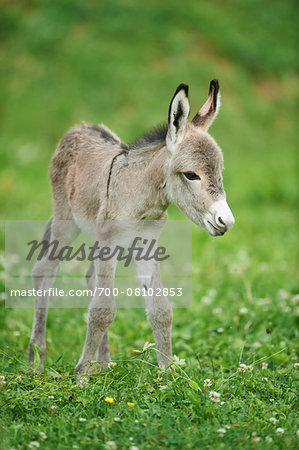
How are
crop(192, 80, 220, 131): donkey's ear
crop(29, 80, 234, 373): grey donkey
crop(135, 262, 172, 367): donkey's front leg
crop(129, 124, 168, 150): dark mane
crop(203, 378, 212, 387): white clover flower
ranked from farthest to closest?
crop(135, 262, 172, 367): donkey's front leg < crop(129, 124, 168, 150): dark mane < crop(192, 80, 220, 131): donkey's ear < crop(203, 378, 212, 387): white clover flower < crop(29, 80, 234, 373): grey donkey

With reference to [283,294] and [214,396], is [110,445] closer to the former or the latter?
[214,396]

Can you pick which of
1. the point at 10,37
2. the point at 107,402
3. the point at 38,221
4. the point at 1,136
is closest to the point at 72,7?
the point at 10,37

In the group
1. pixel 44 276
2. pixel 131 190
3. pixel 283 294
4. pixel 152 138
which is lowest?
pixel 283 294

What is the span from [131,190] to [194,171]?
63 cm

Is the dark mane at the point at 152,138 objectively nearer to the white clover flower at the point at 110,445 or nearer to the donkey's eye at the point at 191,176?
the donkey's eye at the point at 191,176

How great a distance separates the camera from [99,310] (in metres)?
4.14

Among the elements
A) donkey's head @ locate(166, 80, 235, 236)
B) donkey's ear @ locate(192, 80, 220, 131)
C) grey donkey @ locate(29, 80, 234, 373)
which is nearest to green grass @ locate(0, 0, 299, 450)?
grey donkey @ locate(29, 80, 234, 373)

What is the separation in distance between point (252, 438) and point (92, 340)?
1.46 meters

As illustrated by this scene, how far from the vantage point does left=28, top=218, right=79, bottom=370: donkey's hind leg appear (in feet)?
15.6

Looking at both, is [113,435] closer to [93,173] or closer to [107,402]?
[107,402]

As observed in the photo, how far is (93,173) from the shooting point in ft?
15.1

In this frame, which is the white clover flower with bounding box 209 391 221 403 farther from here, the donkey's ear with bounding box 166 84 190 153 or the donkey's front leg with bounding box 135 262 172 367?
the donkey's ear with bounding box 166 84 190 153

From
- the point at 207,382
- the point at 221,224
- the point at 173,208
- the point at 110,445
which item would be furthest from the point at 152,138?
the point at 173,208

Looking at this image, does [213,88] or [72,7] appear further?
[72,7]
